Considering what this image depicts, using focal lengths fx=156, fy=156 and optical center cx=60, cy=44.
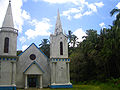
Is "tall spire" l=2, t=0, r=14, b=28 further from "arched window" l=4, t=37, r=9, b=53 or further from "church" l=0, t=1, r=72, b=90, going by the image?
"arched window" l=4, t=37, r=9, b=53

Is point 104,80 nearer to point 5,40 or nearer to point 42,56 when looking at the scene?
point 42,56

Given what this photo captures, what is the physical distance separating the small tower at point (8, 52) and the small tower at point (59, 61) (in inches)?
237

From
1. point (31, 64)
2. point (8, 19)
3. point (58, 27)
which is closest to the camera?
point (31, 64)

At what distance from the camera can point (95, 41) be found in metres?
34.2

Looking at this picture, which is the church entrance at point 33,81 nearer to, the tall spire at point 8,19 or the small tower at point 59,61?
the small tower at point 59,61

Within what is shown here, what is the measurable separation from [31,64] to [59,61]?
4504 mm

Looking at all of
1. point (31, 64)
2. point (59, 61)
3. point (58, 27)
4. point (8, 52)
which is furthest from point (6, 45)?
point (58, 27)

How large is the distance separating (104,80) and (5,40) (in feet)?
67.3

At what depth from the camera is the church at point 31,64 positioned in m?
22.5

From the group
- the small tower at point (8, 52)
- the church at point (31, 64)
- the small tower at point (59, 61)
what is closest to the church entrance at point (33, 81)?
the church at point (31, 64)

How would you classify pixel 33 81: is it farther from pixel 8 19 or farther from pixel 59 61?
pixel 8 19

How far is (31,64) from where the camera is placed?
2439cm

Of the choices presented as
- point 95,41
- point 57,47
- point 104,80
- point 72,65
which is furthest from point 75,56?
point 57,47

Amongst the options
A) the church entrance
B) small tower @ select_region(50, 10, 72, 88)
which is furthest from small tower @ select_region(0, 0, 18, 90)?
small tower @ select_region(50, 10, 72, 88)
